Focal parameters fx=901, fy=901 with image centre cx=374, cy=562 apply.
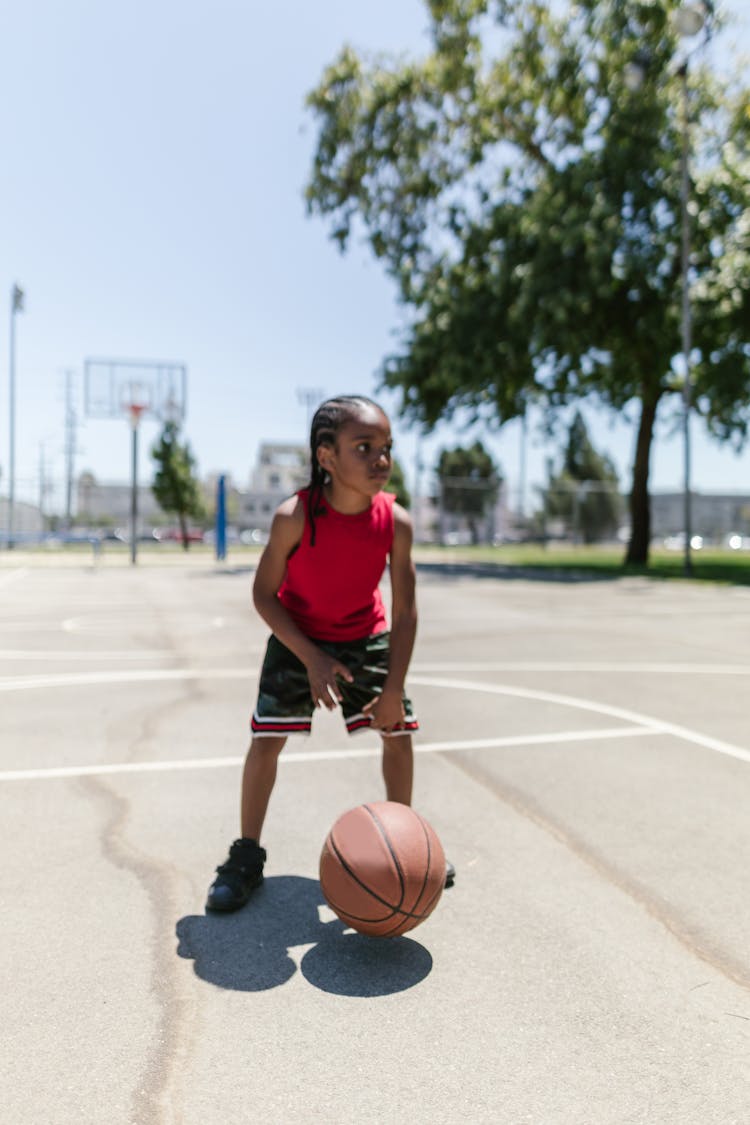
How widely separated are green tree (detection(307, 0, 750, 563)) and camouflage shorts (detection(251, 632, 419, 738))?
65.7 feet

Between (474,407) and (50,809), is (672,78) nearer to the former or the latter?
(474,407)

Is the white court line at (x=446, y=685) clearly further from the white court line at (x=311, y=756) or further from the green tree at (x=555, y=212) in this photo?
the green tree at (x=555, y=212)

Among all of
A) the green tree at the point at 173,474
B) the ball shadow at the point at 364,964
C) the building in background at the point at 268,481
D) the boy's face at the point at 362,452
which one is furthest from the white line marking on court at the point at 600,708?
the building in background at the point at 268,481

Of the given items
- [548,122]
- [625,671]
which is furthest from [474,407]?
[625,671]

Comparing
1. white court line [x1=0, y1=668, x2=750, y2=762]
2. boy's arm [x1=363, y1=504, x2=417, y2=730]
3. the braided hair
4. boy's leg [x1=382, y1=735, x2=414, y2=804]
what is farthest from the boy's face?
white court line [x1=0, y1=668, x2=750, y2=762]

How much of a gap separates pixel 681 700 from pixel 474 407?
22.0 meters

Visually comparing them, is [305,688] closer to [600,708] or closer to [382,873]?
[382,873]

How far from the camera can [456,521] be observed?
173 ft

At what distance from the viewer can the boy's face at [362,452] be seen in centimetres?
304

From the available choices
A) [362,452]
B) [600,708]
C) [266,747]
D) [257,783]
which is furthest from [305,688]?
[600,708]

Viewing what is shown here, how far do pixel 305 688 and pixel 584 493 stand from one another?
55316mm

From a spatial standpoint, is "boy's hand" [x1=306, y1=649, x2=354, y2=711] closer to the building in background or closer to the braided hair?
the braided hair

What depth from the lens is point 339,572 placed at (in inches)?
127

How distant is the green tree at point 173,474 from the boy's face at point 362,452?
4712 centimetres
